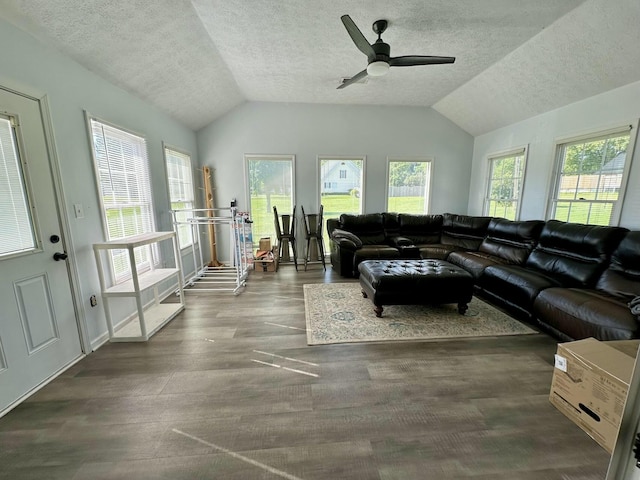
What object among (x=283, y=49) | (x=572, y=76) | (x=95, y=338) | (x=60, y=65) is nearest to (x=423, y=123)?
(x=572, y=76)

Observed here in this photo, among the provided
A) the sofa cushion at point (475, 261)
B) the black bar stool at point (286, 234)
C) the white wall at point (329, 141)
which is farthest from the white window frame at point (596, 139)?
the black bar stool at point (286, 234)

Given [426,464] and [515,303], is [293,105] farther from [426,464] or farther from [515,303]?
[426,464]

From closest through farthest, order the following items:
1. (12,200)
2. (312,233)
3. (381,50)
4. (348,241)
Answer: (12,200)
(381,50)
(348,241)
(312,233)

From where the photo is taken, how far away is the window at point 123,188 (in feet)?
8.21

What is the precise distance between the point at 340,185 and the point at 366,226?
104 cm

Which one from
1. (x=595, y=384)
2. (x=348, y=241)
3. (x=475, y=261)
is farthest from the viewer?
(x=348, y=241)

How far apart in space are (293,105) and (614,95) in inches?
170

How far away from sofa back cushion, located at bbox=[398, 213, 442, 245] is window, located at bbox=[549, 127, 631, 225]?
164 centimetres

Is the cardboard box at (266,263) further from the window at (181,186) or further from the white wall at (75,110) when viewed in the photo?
the white wall at (75,110)

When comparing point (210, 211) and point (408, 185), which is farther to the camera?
point (408, 185)

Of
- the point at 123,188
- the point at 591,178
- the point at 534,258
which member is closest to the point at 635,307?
the point at 534,258

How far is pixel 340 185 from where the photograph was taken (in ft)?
16.9

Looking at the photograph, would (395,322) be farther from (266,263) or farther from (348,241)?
(266,263)

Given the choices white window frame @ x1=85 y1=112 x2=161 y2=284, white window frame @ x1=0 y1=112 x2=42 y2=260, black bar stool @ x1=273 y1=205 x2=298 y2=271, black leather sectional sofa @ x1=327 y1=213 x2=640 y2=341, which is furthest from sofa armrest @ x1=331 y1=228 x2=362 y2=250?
white window frame @ x1=0 y1=112 x2=42 y2=260
